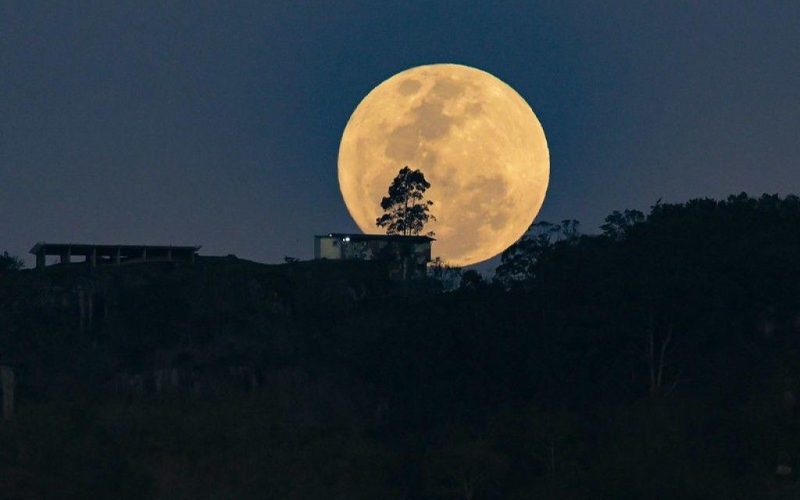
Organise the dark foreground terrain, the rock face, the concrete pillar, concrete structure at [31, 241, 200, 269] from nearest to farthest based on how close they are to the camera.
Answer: the dark foreground terrain, the concrete pillar, the rock face, concrete structure at [31, 241, 200, 269]

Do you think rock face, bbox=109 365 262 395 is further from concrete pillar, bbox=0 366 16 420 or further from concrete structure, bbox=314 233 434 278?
concrete structure, bbox=314 233 434 278

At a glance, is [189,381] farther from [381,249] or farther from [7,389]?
[381,249]

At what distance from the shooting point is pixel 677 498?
297ft

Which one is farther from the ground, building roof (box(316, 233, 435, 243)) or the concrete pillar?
building roof (box(316, 233, 435, 243))

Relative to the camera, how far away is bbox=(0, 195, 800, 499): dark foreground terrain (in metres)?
94.3

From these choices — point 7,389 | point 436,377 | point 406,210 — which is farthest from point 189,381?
point 406,210

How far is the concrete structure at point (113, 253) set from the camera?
4877 inches

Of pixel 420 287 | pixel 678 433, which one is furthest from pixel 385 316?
pixel 678 433

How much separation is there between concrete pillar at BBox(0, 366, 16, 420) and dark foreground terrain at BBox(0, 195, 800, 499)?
36.6 inches

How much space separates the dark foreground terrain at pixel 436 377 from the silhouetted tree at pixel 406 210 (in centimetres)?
1619

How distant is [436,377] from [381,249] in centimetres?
2737

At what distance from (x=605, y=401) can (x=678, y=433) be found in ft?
23.9

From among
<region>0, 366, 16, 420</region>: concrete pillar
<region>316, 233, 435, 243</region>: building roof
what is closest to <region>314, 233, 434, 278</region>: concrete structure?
<region>316, 233, 435, 243</region>: building roof

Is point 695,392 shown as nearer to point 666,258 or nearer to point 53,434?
point 666,258
